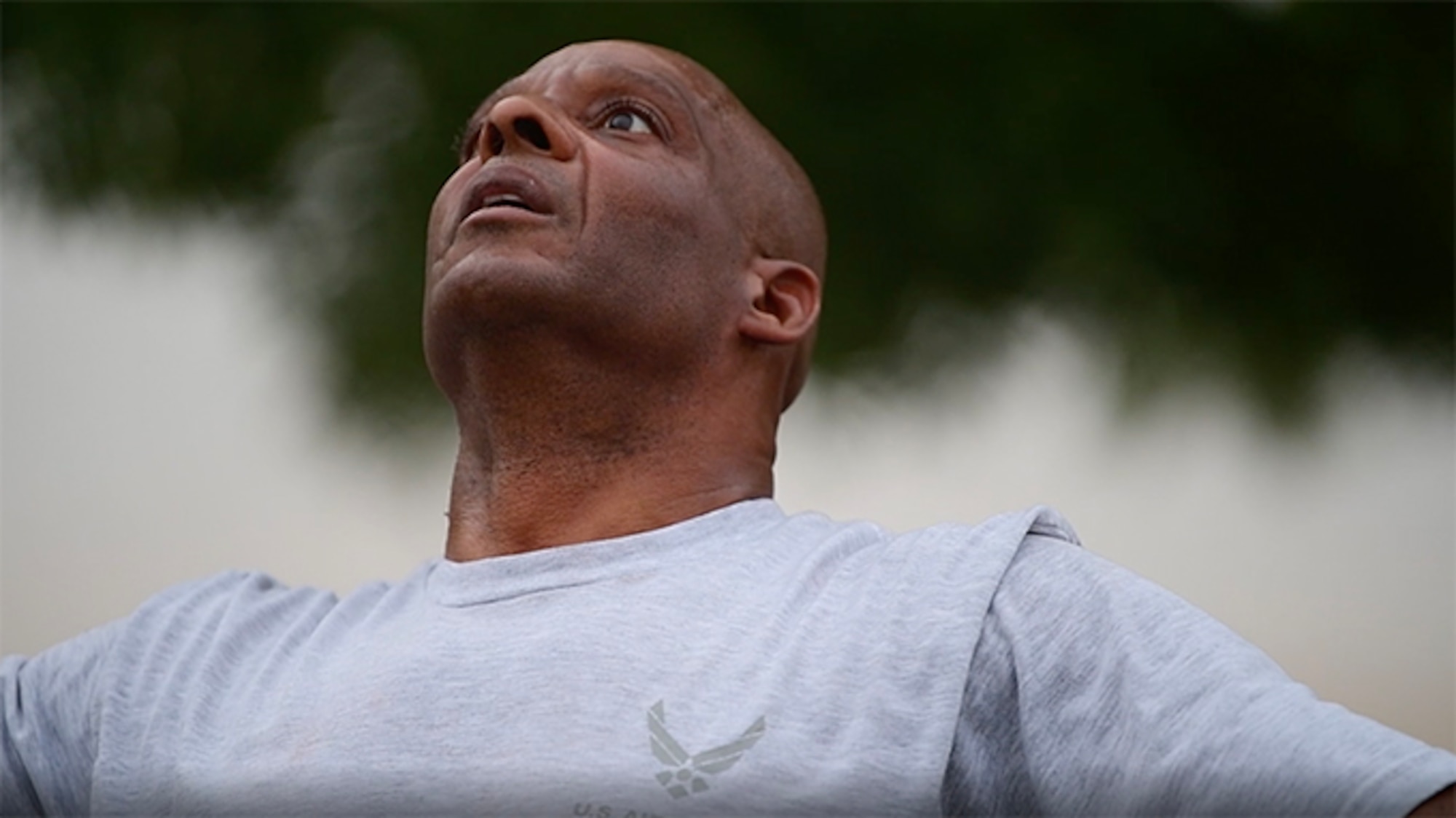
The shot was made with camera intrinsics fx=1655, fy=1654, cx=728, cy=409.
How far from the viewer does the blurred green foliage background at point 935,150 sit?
75.6 inches

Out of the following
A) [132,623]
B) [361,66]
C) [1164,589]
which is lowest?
[132,623]

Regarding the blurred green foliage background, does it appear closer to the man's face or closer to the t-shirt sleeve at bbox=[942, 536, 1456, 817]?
the man's face

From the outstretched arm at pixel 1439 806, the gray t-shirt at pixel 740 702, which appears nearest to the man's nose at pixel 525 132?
the gray t-shirt at pixel 740 702

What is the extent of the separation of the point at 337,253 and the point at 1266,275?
43.8 inches

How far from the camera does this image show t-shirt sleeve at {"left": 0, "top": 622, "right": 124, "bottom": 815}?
981 mm

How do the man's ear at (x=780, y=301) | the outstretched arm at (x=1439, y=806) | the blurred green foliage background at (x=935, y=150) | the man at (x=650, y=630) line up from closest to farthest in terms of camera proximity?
the outstretched arm at (x=1439, y=806) < the man at (x=650, y=630) < the man's ear at (x=780, y=301) < the blurred green foliage background at (x=935, y=150)

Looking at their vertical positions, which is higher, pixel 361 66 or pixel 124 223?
pixel 361 66

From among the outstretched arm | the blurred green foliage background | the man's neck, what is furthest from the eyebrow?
the blurred green foliage background

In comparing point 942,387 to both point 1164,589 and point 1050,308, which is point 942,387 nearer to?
point 1050,308

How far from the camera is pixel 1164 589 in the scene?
2.66 ft

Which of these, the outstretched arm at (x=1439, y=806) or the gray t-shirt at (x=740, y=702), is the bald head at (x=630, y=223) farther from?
the outstretched arm at (x=1439, y=806)

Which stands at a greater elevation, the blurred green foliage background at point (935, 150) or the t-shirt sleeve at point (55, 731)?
the blurred green foliage background at point (935, 150)

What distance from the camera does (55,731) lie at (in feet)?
3.29

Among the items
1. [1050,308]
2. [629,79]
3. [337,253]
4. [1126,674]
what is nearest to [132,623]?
[629,79]
